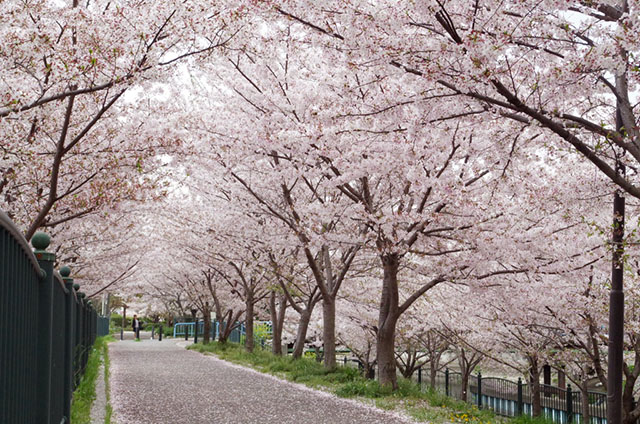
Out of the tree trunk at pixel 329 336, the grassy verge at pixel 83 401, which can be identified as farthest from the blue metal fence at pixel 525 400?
the grassy verge at pixel 83 401

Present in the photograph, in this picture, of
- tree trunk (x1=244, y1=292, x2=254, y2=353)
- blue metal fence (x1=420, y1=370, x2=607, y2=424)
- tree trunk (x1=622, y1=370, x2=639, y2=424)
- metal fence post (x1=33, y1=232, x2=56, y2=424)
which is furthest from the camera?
tree trunk (x1=244, y1=292, x2=254, y2=353)

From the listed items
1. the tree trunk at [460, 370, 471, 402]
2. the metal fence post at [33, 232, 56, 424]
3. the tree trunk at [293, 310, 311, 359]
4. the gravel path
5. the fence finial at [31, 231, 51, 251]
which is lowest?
the tree trunk at [460, 370, 471, 402]

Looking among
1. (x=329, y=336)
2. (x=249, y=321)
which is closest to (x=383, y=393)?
(x=329, y=336)

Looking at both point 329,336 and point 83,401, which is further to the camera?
point 329,336

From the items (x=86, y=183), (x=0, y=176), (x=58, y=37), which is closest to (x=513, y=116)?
(x=58, y=37)

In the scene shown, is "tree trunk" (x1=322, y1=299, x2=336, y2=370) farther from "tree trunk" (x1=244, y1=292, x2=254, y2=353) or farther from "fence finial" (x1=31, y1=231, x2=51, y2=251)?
"fence finial" (x1=31, y1=231, x2=51, y2=251)

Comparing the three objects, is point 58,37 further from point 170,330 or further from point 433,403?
point 170,330

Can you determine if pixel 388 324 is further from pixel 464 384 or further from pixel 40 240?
pixel 464 384

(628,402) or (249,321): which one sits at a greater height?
(249,321)

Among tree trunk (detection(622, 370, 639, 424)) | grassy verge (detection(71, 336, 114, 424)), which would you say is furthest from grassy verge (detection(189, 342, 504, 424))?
grassy verge (detection(71, 336, 114, 424))

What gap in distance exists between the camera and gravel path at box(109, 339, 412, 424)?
9641 mm

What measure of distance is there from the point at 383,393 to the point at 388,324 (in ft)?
4.49

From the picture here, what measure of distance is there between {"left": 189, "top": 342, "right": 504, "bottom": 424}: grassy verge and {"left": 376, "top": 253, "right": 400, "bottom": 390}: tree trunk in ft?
0.81

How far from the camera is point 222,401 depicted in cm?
1150
